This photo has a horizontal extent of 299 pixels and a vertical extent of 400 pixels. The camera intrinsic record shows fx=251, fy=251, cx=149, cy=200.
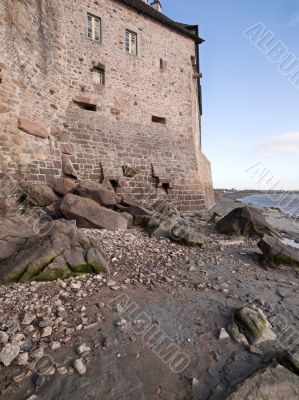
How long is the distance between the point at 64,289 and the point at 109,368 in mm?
1606

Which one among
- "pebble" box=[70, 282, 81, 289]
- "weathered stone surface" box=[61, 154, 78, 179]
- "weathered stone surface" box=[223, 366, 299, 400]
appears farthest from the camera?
"weathered stone surface" box=[61, 154, 78, 179]

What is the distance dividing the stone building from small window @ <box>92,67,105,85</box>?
0.04 metres

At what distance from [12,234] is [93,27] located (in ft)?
34.8

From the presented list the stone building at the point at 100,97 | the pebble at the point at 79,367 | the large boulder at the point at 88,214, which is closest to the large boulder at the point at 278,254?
the large boulder at the point at 88,214

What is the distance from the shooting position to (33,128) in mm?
8688

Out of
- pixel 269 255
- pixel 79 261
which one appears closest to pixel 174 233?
pixel 269 255

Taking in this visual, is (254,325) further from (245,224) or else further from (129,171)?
(129,171)

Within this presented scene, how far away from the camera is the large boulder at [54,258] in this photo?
13.3 ft

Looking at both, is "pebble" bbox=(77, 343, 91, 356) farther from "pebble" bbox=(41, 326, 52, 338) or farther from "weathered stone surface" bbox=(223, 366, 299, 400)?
"weathered stone surface" bbox=(223, 366, 299, 400)

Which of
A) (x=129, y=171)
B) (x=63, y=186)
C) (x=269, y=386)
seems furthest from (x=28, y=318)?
(x=129, y=171)

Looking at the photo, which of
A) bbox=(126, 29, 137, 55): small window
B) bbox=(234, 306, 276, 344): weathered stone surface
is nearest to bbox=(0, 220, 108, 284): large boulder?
bbox=(234, 306, 276, 344): weathered stone surface

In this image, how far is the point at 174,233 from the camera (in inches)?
284

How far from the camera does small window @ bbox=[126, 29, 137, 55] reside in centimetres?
1243

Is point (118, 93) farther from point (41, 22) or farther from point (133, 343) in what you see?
point (133, 343)
